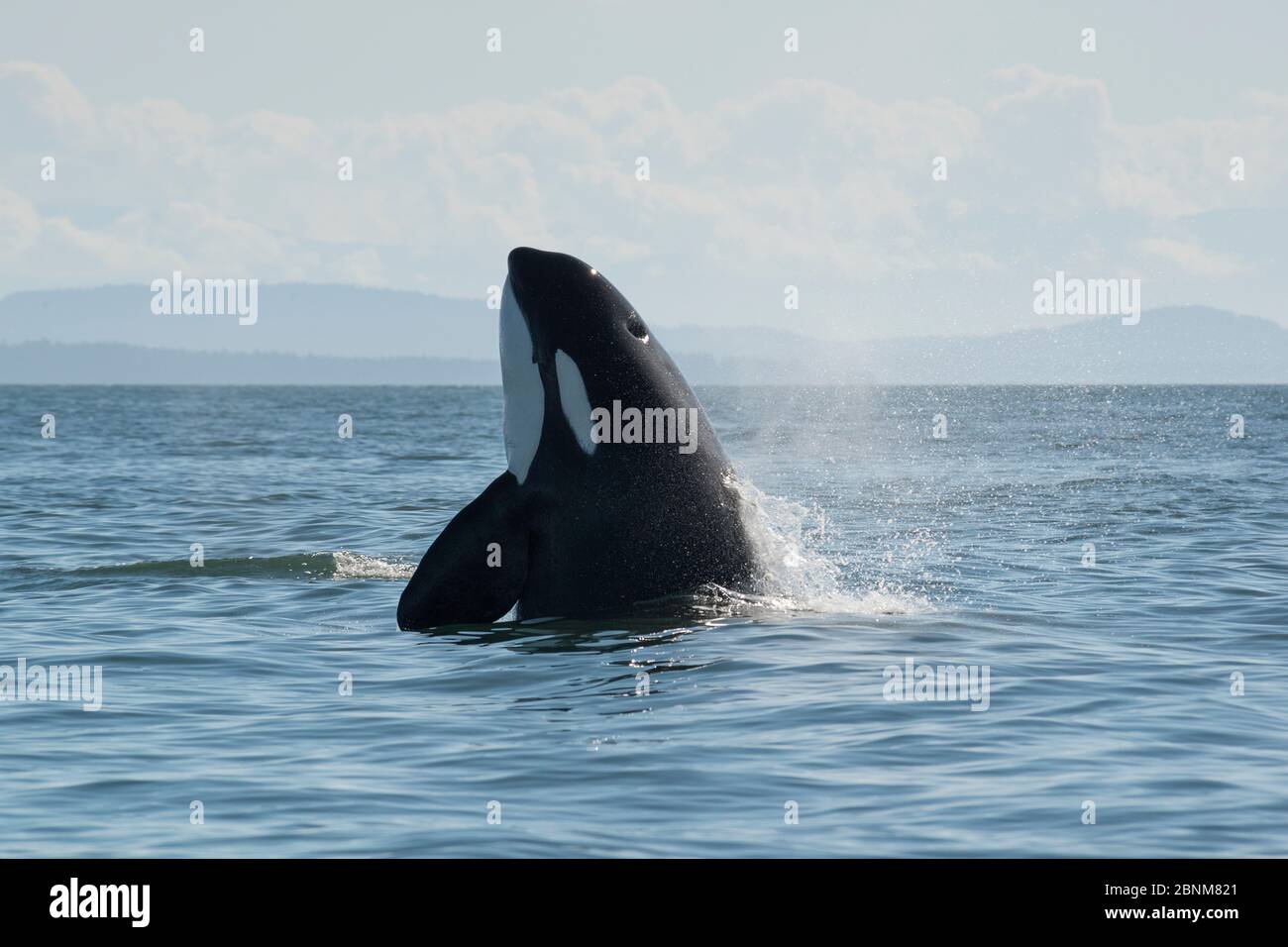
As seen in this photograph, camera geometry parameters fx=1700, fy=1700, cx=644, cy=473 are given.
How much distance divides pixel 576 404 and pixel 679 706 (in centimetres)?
295

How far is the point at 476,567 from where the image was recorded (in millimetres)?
12891

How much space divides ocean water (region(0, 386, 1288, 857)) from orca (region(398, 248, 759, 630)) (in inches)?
15.4

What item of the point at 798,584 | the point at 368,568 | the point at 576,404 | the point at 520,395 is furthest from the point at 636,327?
the point at 368,568

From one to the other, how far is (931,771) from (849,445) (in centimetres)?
4883

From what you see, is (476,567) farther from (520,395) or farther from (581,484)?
(520,395)

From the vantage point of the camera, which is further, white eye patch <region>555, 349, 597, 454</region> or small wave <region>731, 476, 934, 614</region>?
small wave <region>731, 476, 934, 614</region>

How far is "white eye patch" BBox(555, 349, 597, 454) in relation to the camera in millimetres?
13070

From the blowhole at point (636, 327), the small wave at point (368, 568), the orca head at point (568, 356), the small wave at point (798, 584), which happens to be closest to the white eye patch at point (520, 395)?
the orca head at point (568, 356)

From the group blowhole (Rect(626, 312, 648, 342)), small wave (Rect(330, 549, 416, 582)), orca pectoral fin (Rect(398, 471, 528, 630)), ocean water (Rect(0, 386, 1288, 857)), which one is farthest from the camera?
small wave (Rect(330, 549, 416, 582))

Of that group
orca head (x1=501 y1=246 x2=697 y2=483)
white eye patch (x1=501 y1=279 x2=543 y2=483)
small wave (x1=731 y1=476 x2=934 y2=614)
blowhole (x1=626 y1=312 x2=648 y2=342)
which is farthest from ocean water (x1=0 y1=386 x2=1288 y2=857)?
blowhole (x1=626 y1=312 x2=648 y2=342)

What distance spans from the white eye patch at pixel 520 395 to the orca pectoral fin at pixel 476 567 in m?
0.27

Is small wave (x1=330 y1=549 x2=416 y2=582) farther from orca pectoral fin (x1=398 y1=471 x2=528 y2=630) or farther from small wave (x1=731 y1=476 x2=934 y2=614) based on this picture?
orca pectoral fin (x1=398 y1=471 x2=528 y2=630)
